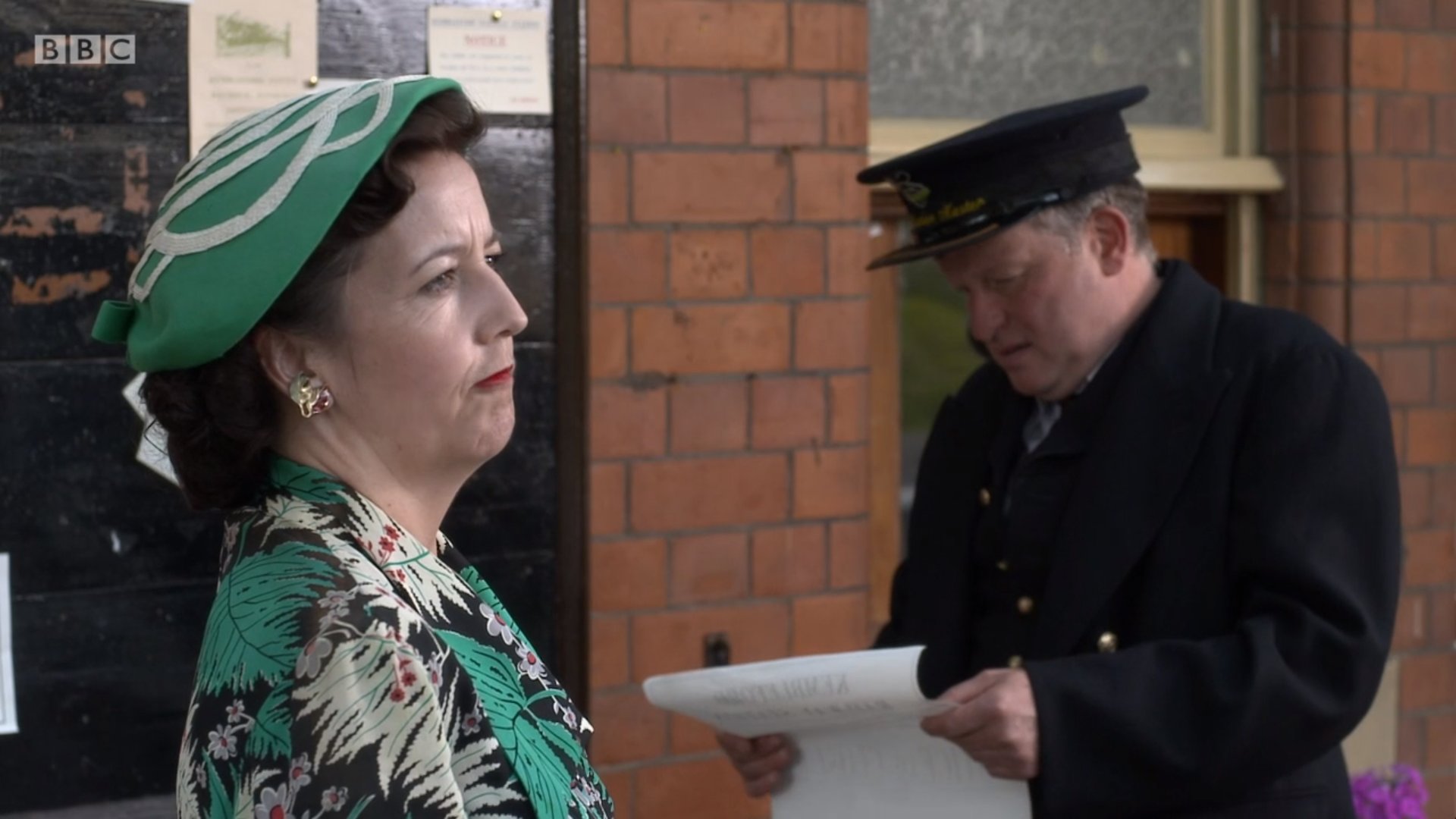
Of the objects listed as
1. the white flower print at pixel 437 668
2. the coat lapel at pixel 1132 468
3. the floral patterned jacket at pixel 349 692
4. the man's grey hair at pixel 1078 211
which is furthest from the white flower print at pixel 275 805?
the man's grey hair at pixel 1078 211

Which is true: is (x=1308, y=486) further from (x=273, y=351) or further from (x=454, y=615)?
(x=273, y=351)

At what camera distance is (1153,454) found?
2.33m

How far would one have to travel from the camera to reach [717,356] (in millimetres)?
3031

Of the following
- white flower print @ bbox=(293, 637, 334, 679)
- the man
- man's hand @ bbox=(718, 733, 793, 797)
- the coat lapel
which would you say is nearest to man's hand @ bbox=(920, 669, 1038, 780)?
the man

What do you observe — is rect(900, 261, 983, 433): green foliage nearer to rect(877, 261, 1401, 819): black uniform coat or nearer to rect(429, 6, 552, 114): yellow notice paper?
rect(429, 6, 552, 114): yellow notice paper

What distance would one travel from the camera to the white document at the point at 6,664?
99.5 inches

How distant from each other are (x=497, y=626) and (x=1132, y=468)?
3.59 ft

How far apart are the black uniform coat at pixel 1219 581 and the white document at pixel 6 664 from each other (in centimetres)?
156

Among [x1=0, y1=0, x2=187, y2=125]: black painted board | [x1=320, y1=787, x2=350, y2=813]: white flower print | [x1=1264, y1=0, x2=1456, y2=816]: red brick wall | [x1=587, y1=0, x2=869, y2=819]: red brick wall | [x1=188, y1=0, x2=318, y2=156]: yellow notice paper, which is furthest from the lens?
[x1=1264, y1=0, x2=1456, y2=816]: red brick wall

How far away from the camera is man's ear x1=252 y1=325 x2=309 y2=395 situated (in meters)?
1.55

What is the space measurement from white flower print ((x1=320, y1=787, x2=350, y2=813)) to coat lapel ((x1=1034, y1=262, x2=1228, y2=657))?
4.19ft

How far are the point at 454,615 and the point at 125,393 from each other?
1.29 m

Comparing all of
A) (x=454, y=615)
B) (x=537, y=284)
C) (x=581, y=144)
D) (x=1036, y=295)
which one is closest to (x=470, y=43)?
(x=581, y=144)

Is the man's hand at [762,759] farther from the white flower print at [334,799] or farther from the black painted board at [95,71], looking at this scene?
the black painted board at [95,71]
